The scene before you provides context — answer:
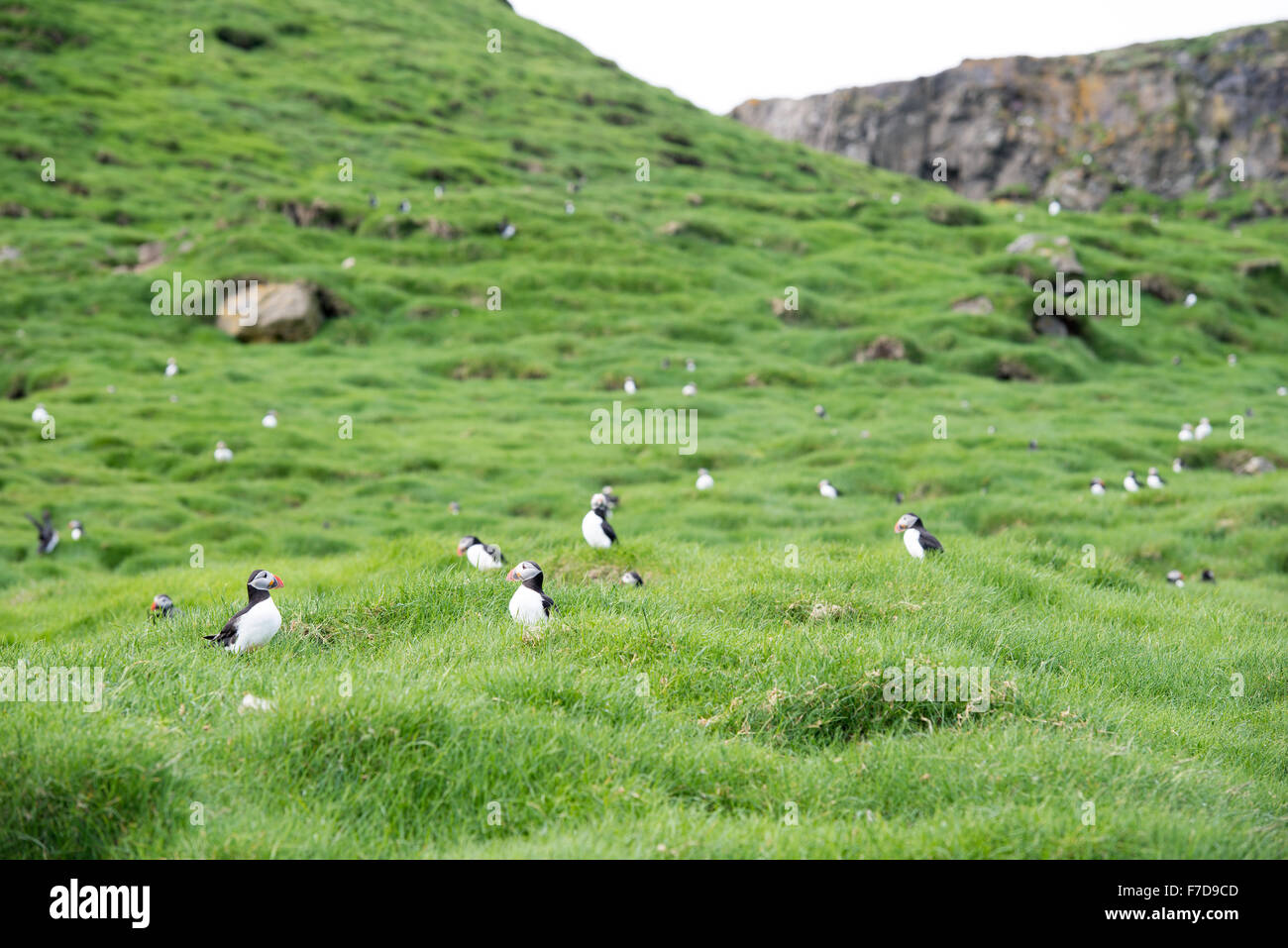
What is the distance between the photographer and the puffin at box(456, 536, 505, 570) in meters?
13.2

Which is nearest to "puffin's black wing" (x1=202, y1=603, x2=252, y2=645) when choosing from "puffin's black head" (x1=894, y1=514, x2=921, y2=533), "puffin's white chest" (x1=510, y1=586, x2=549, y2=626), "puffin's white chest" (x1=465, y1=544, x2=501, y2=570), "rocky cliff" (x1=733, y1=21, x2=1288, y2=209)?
"puffin's white chest" (x1=510, y1=586, x2=549, y2=626)

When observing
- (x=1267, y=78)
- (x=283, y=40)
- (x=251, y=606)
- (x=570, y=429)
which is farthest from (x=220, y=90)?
(x=1267, y=78)

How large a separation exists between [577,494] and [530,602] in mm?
17874

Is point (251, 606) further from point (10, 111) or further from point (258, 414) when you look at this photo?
point (10, 111)

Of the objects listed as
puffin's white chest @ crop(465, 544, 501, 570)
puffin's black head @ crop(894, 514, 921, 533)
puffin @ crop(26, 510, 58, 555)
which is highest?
puffin's black head @ crop(894, 514, 921, 533)

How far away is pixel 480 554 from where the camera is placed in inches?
523

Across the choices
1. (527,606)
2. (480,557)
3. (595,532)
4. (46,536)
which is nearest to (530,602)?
(527,606)

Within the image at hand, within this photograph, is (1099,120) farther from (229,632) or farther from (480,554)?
(229,632)

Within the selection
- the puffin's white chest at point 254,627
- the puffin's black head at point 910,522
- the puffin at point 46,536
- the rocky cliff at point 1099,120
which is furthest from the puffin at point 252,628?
the rocky cliff at point 1099,120

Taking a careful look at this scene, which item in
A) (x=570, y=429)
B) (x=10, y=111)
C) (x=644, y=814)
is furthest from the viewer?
(x=10, y=111)

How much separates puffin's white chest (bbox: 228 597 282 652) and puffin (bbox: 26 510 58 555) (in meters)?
17.3

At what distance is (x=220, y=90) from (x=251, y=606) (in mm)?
84016

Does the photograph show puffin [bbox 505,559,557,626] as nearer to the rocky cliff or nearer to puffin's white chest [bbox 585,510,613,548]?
puffin's white chest [bbox 585,510,613,548]

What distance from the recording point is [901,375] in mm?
41781
